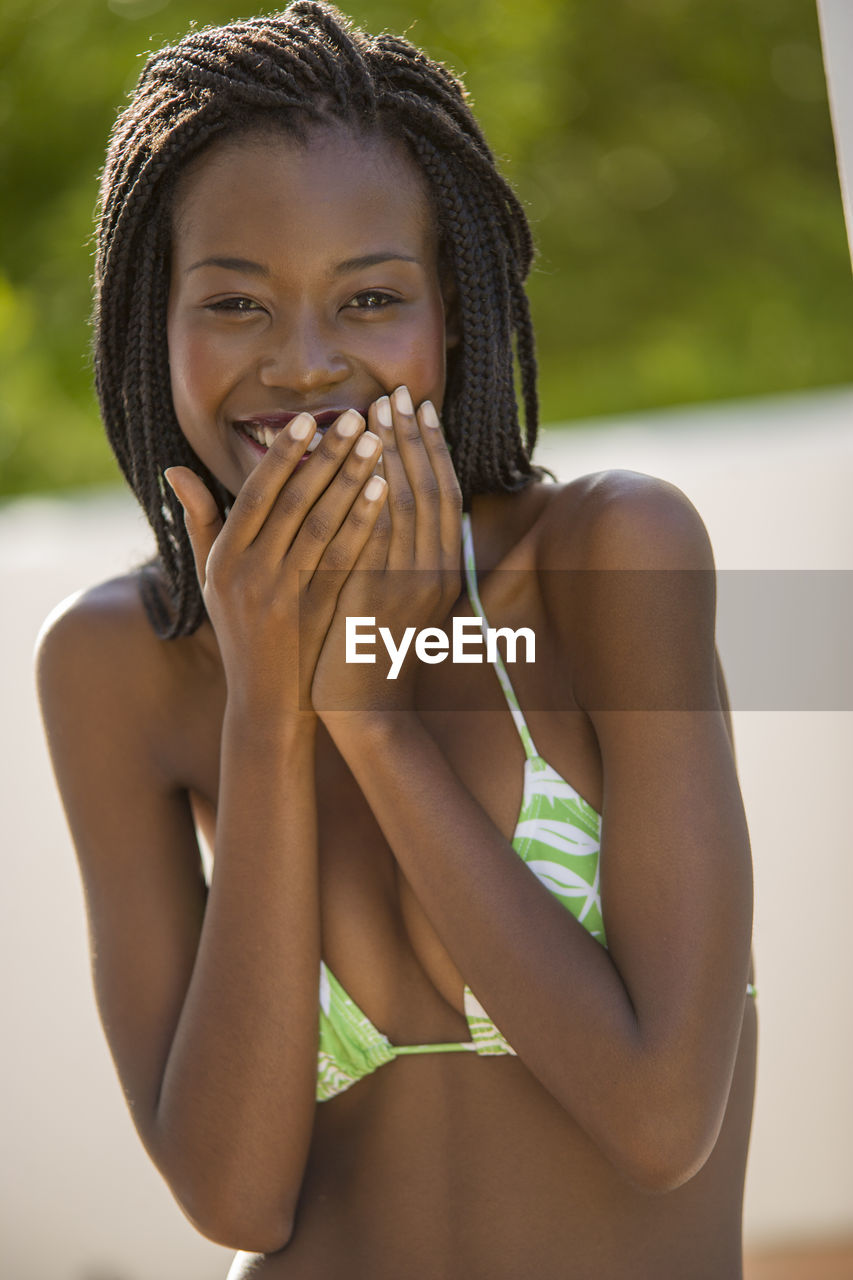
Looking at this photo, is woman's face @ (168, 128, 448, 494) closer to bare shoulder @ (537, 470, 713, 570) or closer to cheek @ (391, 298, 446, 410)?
cheek @ (391, 298, 446, 410)

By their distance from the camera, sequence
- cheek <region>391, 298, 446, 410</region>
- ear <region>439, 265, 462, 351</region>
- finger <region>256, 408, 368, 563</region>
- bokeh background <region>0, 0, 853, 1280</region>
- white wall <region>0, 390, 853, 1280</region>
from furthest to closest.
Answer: bokeh background <region>0, 0, 853, 1280</region>
white wall <region>0, 390, 853, 1280</region>
ear <region>439, 265, 462, 351</region>
cheek <region>391, 298, 446, 410</region>
finger <region>256, 408, 368, 563</region>

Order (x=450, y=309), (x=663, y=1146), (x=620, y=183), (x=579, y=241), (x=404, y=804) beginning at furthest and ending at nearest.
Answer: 1. (x=620, y=183)
2. (x=579, y=241)
3. (x=450, y=309)
4. (x=404, y=804)
5. (x=663, y=1146)

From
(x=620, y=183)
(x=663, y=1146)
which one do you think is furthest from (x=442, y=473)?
(x=620, y=183)

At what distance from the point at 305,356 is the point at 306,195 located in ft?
0.59

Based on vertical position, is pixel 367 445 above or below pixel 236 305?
below

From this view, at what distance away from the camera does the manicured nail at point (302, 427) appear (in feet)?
5.02

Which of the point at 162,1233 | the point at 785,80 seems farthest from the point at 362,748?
the point at 785,80

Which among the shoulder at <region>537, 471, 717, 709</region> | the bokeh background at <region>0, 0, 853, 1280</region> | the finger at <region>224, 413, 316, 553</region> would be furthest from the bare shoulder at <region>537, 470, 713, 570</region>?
the bokeh background at <region>0, 0, 853, 1280</region>

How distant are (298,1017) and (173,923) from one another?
11.5 inches

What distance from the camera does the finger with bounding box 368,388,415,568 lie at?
1591mm

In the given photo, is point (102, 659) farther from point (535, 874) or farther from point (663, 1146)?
point (663, 1146)

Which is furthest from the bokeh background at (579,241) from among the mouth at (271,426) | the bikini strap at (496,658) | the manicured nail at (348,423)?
the manicured nail at (348,423)

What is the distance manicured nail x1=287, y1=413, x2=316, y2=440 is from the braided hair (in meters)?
0.31

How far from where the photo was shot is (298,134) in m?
1.64
